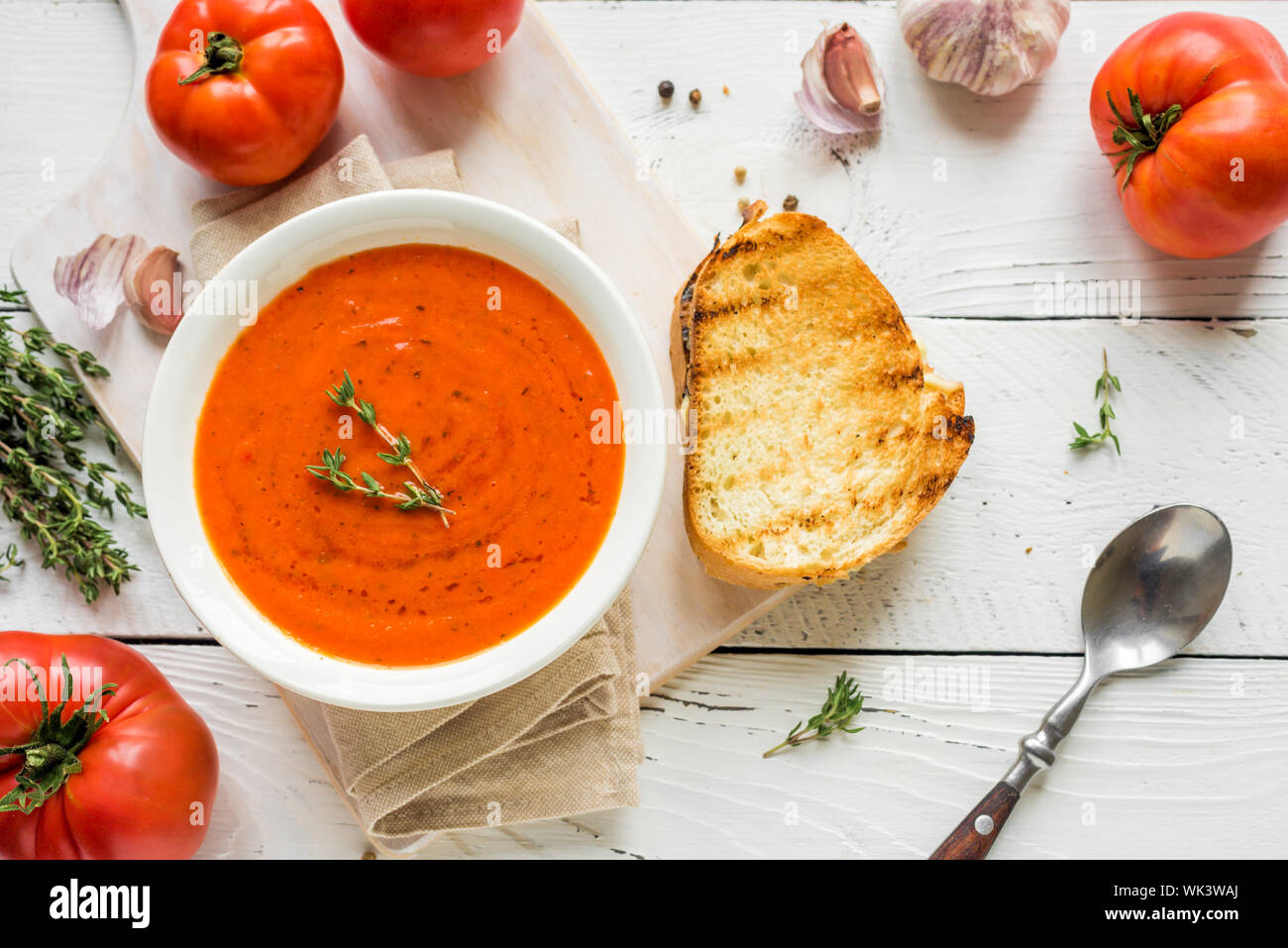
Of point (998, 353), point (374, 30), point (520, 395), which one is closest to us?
point (520, 395)

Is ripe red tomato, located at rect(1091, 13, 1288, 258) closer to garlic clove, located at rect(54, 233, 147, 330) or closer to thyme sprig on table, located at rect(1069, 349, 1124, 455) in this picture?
thyme sprig on table, located at rect(1069, 349, 1124, 455)

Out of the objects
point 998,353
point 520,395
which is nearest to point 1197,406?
point 998,353

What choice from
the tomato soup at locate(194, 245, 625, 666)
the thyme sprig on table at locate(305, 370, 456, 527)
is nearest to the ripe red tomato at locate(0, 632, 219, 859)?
the tomato soup at locate(194, 245, 625, 666)

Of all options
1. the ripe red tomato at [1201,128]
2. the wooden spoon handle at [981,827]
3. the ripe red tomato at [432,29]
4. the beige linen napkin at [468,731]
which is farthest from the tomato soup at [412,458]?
the ripe red tomato at [1201,128]

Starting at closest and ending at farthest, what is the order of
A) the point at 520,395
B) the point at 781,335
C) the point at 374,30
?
1. the point at 520,395
2. the point at 374,30
3. the point at 781,335

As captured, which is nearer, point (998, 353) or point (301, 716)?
point (301, 716)

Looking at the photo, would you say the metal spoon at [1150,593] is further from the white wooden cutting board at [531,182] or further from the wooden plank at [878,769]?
the white wooden cutting board at [531,182]
